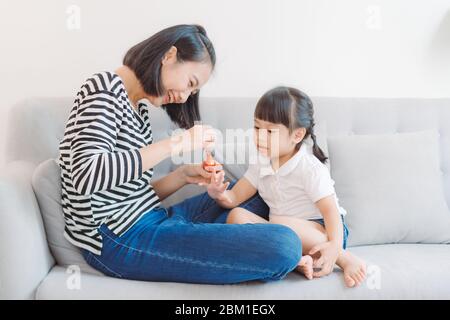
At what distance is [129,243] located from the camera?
1.20m

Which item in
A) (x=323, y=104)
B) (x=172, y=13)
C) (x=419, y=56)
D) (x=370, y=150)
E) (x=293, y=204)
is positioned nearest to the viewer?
(x=293, y=204)

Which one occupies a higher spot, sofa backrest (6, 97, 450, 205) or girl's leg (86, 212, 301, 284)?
sofa backrest (6, 97, 450, 205)

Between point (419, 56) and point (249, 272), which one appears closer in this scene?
point (249, 272)

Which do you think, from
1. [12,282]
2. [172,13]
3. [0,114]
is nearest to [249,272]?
[12,282]

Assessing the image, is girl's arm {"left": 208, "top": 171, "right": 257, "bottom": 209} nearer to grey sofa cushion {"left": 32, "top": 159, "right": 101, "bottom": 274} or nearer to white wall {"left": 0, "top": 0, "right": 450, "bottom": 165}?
grey sofa cushion {"left": 32, "top": 159, "right": 101, "bottom": 274}

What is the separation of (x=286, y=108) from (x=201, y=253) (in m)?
0.50

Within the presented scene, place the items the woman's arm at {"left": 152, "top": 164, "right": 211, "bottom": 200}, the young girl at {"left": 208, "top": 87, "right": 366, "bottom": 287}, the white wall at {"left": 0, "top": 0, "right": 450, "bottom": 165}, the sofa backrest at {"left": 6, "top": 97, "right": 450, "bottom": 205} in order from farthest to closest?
the white wall at {"left": 0, "top": 0, "right": 450, "bottom": 165}
the sofa backrest at {"left": 6, "top": 97, "right": 450, "bottom": 205}
the woman's arm at {"left": 152, "top": 164, "right": 211, "bottom": 200}
the young girl at {"left": 208, "top": 87, "right": 366, "bottom": 287}

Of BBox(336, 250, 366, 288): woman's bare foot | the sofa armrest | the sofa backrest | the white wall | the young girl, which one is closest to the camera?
the sofa armrest

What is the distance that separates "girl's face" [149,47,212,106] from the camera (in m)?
1.26

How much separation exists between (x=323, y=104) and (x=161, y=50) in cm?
72

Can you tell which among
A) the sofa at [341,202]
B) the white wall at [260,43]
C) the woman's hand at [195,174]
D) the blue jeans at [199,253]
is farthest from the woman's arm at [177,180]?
the white wall at [260,43]

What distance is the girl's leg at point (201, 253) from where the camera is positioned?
114cm

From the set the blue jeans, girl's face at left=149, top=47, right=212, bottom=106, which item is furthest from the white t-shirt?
girl's face at left=149, top=47, right=212, bottom=106
